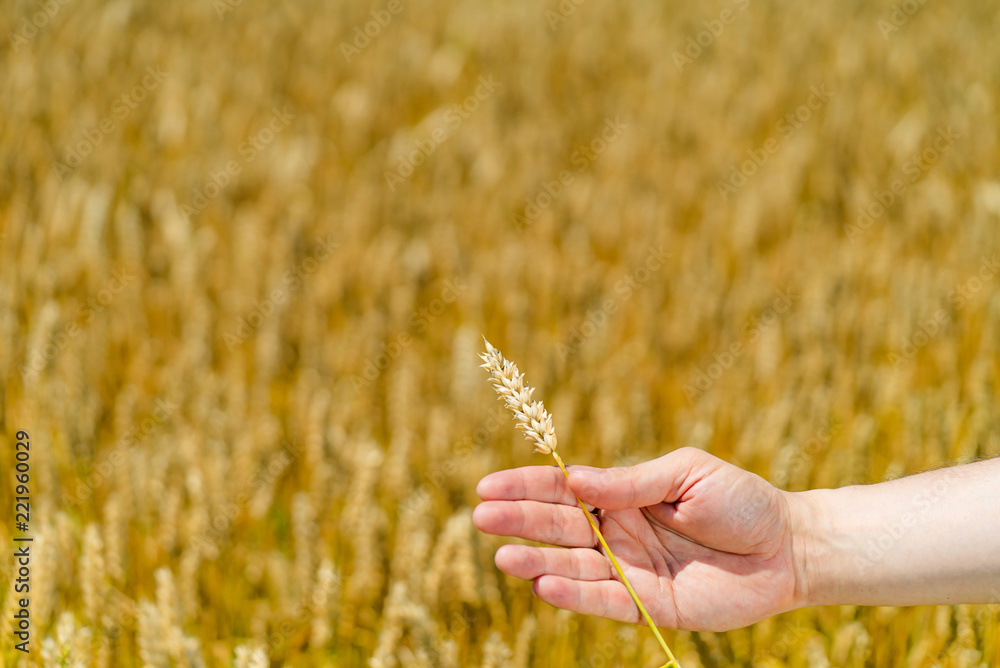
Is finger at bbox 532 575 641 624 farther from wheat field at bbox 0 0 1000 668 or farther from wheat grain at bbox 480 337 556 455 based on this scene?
wheat grain at bbox 480 337 556 455

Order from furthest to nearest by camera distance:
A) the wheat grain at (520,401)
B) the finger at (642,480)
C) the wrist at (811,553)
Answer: the wrist at (811,553), the finger at (642,480), the wheat grain at (520,401)

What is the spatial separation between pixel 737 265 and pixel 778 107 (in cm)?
91

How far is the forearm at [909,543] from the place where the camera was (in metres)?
A: 0.98

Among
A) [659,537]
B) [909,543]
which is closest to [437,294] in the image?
[659,537]

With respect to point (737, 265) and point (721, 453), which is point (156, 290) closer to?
point (721, 453)

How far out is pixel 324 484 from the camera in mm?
1234

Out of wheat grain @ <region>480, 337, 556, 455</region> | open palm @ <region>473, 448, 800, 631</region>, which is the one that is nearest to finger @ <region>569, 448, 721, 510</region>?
open palm @ <region>473, 448, 800, 631</region>

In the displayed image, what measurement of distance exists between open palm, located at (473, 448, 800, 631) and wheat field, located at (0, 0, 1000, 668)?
9cm

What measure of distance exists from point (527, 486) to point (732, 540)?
0.25 metres

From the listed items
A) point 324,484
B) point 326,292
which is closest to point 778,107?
point 326,292

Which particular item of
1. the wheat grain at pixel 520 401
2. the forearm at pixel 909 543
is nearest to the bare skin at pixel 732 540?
the forearm at pixel 909 543

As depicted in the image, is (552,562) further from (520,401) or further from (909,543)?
(909,543)

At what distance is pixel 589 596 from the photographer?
3.10ft

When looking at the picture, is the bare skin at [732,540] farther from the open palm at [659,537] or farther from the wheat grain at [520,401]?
the wheat grain at [520,401]
